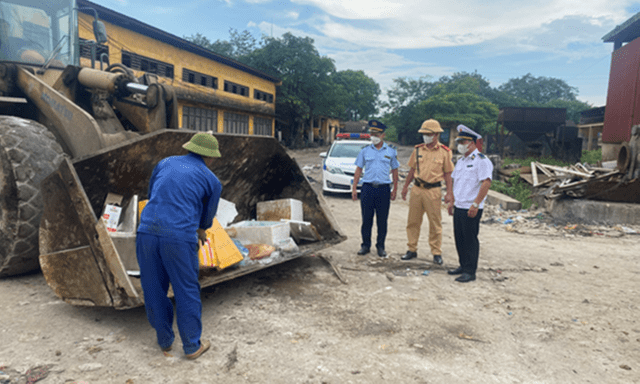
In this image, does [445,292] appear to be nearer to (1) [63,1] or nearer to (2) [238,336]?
(2) [238,336]

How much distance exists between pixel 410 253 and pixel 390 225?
2498mm

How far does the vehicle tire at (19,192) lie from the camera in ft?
12.2

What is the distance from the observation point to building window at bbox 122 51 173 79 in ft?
63.9

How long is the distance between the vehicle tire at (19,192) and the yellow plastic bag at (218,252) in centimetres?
152

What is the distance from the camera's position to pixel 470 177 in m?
4.77

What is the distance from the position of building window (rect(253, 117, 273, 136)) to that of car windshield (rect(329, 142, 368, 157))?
62.1 feet

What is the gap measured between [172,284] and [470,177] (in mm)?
3342

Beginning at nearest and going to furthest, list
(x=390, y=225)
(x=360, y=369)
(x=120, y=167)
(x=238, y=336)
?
(x=360, y=369)
(x=238, y=336)
(x=120, y=167)
(x=390, y=225)

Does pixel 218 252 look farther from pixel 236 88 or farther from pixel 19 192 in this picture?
pixel 236 88

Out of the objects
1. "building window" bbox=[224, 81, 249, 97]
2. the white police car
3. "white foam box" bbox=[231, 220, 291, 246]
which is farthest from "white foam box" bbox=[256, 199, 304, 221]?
"building window" bbox=[224, 81, 249, 97]

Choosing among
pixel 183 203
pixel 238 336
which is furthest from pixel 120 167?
pixel 238 336

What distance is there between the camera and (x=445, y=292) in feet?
14.1

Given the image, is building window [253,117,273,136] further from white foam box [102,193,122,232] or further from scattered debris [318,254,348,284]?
Result: white foam box [102,193,122,232]

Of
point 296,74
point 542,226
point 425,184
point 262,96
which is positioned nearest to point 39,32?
point 425,184
